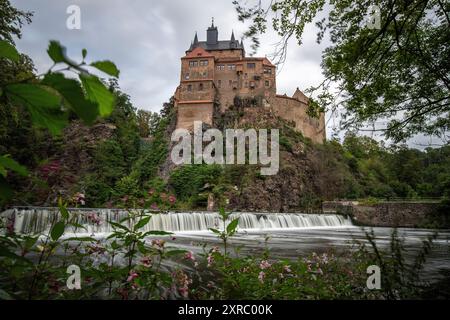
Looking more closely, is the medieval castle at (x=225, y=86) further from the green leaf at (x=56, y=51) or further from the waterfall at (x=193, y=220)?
the green leaf at (x=56, y=51)

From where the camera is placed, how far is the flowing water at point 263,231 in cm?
996

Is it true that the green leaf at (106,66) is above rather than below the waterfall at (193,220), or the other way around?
above

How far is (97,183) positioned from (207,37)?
36.3m

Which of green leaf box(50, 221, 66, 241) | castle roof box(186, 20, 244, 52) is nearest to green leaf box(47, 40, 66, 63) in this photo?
green leaf box(50, 221, 66, 241)

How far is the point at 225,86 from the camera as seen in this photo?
49.1 m

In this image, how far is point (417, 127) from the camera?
668cm

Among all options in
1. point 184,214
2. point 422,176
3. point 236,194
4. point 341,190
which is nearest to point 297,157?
point 341,190

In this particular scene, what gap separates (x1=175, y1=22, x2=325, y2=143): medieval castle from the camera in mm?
45875

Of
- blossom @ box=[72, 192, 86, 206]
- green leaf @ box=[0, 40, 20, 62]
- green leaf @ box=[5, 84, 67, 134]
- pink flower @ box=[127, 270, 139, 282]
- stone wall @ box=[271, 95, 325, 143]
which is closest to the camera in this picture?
green leaf @ box=[5, 84, 67, 134]

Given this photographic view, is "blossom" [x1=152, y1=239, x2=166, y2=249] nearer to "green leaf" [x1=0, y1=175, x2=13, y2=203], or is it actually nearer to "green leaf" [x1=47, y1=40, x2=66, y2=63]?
"green leaf" [x1=0, y1=175, x2=13, y2=203]

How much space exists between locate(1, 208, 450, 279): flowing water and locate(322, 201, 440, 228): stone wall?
1828 millimetres

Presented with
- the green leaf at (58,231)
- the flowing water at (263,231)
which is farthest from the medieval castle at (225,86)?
the green leaf at (58,231)

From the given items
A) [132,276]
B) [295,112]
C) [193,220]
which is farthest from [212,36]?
[132,276]

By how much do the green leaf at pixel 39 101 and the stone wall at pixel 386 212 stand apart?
33.6 m
